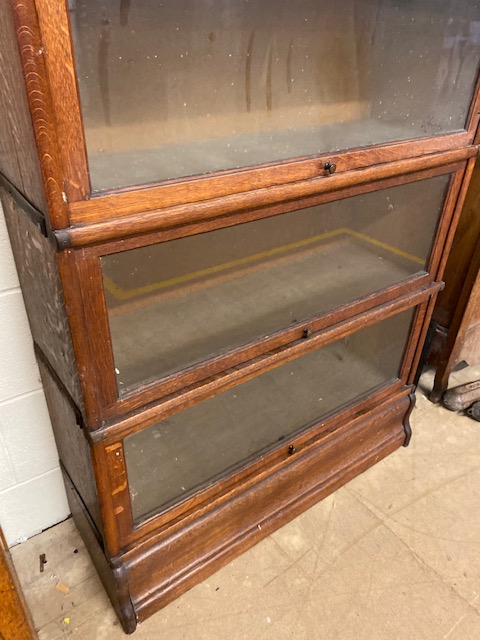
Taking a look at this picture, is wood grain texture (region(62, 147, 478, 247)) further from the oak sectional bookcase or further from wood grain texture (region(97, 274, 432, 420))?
wood grain texture (region(97, 274, 432, 420))

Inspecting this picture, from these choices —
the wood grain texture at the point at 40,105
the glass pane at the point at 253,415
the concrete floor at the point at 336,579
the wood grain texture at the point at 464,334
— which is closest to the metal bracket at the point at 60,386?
the glass pane at the point at 253,415

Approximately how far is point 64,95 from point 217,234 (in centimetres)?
39

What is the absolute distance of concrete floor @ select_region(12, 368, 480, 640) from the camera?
1.21 m

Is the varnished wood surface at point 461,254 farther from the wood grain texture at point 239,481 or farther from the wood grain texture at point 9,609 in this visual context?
the wood grain texture at point 9,609

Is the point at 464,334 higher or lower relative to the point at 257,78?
lower

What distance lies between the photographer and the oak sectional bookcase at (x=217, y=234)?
0.73m

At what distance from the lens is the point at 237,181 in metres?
0.84

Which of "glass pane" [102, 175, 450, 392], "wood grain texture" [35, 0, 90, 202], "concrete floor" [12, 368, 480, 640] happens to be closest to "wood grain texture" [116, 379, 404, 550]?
"concrete floor" [12, 368, 480, 640]

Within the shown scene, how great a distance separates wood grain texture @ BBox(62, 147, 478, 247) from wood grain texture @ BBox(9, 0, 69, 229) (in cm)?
4

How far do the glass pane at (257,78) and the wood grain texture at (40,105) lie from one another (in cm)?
8

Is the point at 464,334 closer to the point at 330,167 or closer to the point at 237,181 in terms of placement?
the point at 330,167

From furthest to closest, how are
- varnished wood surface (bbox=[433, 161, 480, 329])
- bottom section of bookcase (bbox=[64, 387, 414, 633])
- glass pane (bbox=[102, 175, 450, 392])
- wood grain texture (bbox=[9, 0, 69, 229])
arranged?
varnished wood surface (bbox=[433, 161, 480, 329]) < bottom section of bookcase (bbox=[64, 387, 414, 633]) < glass pane (bbox=[102, 175, 450, 392]) < wood grain texture (bbox=[9, 0, 69, 229])

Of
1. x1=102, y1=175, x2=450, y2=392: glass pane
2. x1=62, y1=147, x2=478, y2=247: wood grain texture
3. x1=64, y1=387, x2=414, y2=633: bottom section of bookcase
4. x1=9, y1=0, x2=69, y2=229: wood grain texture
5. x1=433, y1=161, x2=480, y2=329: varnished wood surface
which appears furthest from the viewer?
x1=433, y1=161, x2=480, y2=329: varnished wood surface

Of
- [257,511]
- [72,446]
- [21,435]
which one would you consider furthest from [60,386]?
[257,511]
